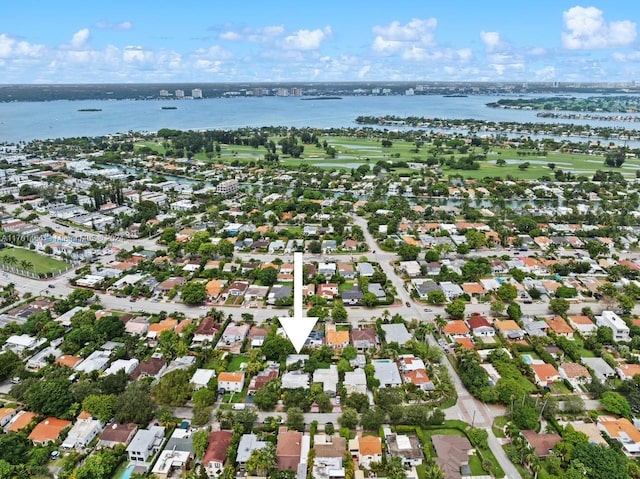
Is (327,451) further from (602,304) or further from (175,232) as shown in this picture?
(175,232)

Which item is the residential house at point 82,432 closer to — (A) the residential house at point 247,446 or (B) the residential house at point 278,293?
(A) the residential house at point 247,446

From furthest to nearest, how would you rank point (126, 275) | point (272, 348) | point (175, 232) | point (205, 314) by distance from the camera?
point (175, 232)
point (126, 275)
point (205, 314)
point (272, 348)

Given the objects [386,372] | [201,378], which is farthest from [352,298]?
[201,378]

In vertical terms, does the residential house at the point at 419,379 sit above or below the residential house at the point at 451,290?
below

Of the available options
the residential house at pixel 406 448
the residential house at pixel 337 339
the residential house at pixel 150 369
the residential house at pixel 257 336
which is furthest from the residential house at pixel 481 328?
the residential house at pixel 150 369

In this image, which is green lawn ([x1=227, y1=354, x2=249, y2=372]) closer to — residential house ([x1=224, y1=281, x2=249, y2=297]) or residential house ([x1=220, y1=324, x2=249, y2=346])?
residential house ([x1=220, y1=324, x2=249, y2=346])

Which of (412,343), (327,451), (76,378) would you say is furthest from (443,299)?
(76,378)

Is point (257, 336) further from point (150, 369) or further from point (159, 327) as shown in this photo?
point (159, 327)
